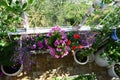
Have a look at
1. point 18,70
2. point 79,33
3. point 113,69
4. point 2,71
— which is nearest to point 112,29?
point 79,33

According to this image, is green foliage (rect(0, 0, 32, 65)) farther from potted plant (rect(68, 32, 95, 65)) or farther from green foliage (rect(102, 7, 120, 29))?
green foliage (rect(102, 7, 120, 29))

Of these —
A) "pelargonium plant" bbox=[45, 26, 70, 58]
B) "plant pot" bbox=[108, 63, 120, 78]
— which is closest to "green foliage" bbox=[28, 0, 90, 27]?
"pelargonium plant" bbox=[45, 26, 70, 58]

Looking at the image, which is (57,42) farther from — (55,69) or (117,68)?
(117,68)

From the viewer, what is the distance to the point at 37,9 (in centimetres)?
230

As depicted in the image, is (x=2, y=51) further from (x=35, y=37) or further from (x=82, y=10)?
(x=82, y=10)

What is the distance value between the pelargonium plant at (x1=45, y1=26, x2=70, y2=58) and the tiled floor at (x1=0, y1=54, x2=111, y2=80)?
40 centimetres

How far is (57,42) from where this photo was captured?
106 inches

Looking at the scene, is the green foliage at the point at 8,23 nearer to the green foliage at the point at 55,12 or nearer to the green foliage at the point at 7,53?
the green foliage at the point at 7,53

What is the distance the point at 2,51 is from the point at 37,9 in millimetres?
734

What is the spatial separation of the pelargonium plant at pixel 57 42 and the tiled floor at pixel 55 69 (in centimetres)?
40

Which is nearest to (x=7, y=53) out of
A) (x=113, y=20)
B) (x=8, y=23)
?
(x=8, y=23)

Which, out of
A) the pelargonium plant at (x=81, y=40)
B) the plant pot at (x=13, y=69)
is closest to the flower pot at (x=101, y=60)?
the pelargonium plant at (x=81, y=40)

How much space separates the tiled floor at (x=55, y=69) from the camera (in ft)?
10.1

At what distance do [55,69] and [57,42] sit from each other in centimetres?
59
